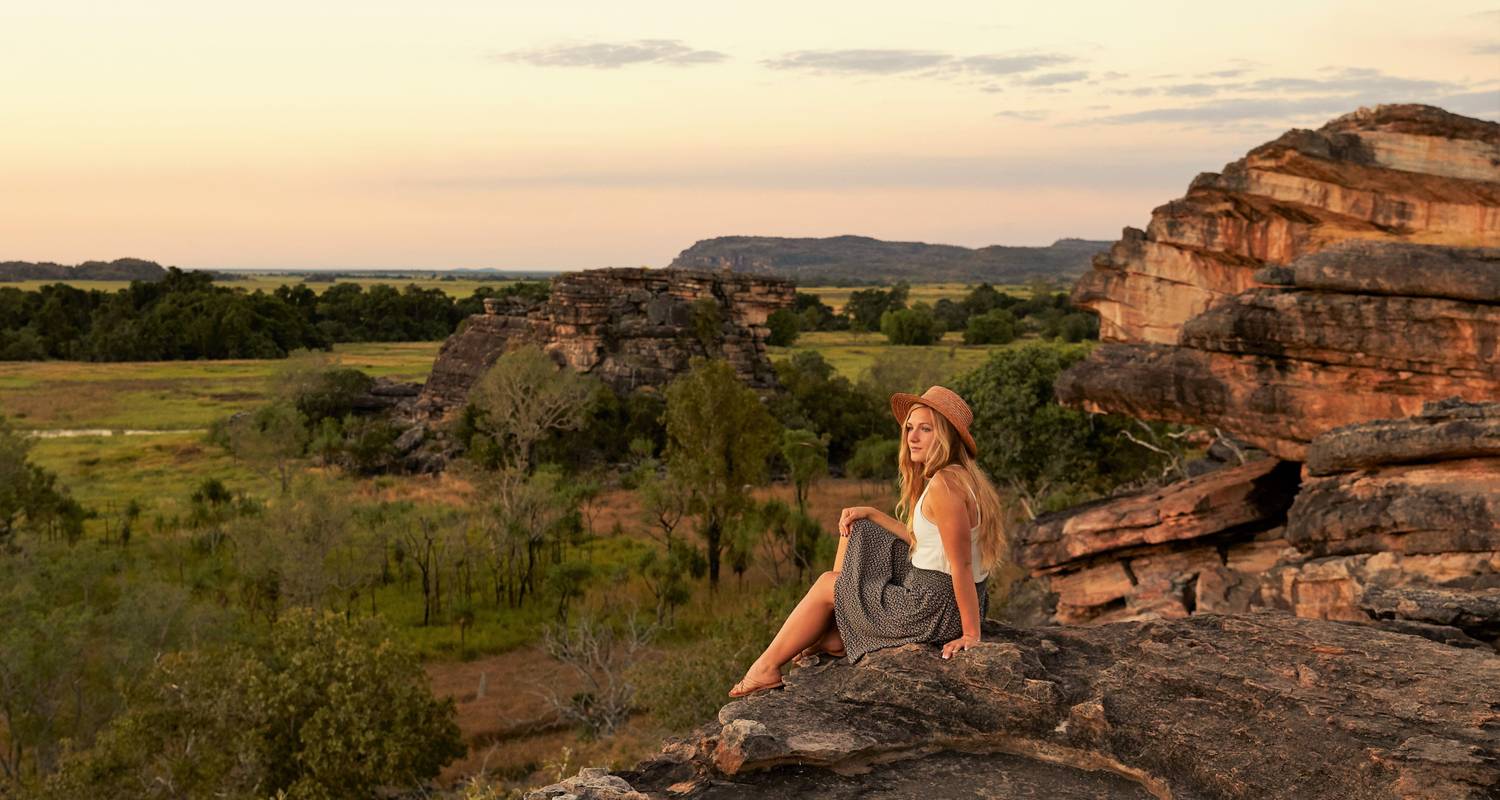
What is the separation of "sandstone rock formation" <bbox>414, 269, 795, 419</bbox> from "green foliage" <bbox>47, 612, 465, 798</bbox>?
42.9 metres

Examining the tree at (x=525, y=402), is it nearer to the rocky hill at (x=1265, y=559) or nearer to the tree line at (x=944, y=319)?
the rocky hill at (x=1265, y=559)

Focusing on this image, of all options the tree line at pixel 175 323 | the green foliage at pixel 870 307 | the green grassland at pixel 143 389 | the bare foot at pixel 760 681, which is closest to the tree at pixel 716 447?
the bare foot at pixel 760 681

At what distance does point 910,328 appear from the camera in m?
118

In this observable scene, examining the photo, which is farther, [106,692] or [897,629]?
[106,692]

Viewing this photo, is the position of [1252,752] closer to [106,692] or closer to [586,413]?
[106,692]

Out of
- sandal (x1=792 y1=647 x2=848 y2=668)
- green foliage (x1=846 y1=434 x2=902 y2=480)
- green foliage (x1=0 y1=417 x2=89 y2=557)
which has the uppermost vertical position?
sandal (x1=792 y1=647 x2=848 y2=668)

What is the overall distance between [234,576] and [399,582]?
210 inches

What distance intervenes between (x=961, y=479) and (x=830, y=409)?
182ft

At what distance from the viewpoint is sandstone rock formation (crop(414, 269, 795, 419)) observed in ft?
207

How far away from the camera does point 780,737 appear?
6117 millimetres

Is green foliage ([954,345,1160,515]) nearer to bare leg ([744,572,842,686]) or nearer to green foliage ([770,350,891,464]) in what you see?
green foliage ([770,350,891,464])

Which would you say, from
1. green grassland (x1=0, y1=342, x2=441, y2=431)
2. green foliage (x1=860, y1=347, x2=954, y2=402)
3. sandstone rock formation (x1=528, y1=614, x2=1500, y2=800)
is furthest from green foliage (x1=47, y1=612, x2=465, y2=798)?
green grassland (x1=0, y1=342, x2=441, y2=431)

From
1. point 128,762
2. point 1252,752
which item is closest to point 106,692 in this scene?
point 128,762

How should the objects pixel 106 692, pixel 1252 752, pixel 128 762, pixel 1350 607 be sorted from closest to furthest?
pixel 1252 752
pixel 1350 607
pixel 128 762
pixel 106 692
